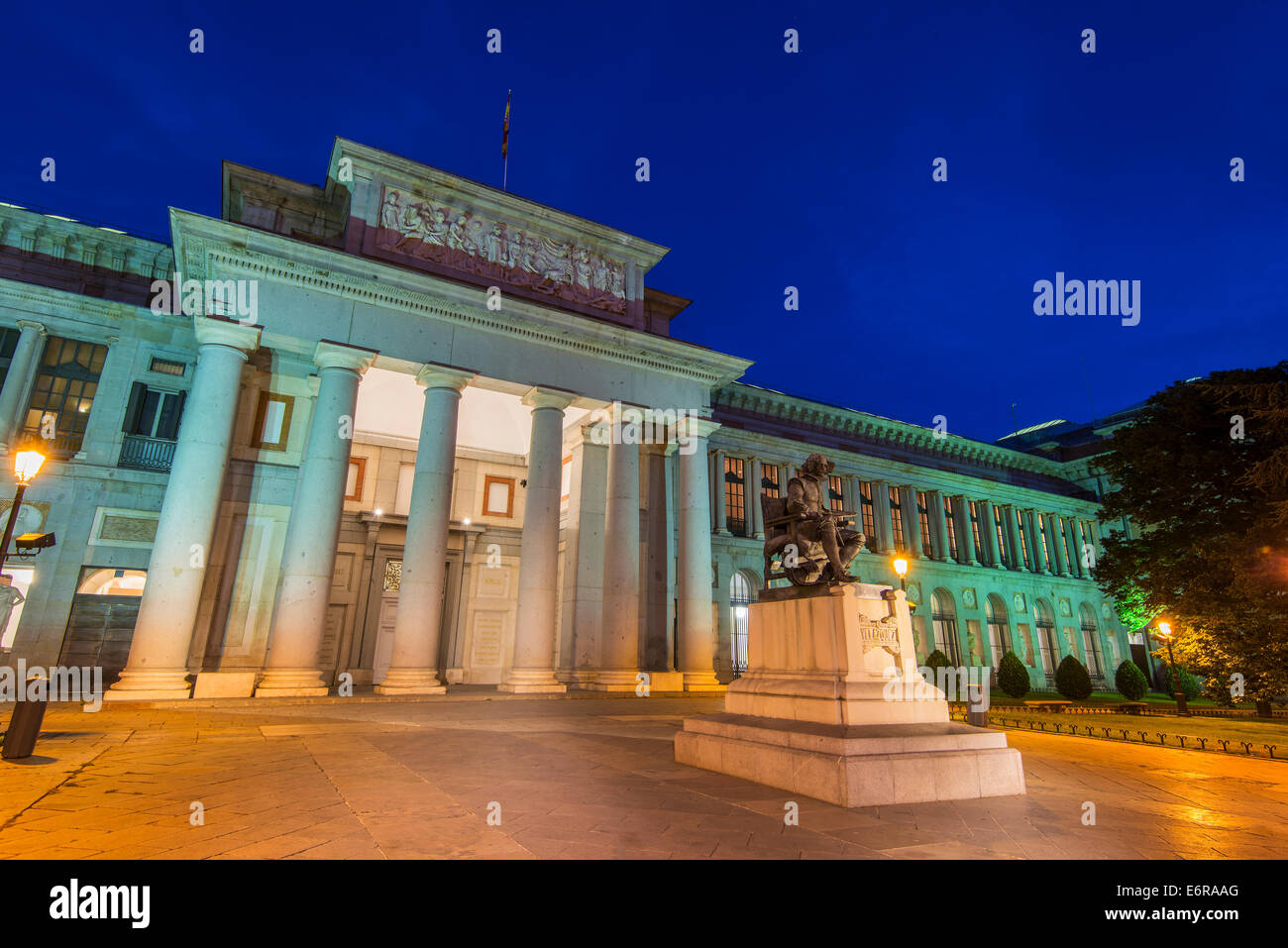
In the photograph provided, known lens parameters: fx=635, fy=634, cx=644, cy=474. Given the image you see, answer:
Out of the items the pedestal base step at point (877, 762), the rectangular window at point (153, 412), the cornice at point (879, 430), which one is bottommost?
the pedestal base step at point (877, 762)

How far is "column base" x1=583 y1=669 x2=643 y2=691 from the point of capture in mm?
19500

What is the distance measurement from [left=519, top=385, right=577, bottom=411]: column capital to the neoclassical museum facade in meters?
0.07

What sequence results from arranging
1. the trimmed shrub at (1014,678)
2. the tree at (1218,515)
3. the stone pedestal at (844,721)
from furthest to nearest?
the trimmed shrub at (1014,678) < the tree at (1218,515) < the stone pedestal at (844,721)

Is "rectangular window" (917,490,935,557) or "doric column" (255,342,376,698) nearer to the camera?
"doric column" (255,342,376,698)

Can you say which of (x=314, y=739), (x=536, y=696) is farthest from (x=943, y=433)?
(x=314, y=739)

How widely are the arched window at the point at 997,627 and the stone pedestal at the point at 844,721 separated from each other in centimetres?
4275

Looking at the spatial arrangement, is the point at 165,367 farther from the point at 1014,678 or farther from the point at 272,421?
the point at 1014,678

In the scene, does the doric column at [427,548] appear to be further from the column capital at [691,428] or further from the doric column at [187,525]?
the column capital at [691,428]

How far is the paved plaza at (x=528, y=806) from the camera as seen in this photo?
Answer: 4551mm

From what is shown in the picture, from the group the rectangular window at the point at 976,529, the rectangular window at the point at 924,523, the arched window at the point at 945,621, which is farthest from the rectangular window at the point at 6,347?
the rectangular window at the point at 976,529

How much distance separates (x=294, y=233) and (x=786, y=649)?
19044 millimetres

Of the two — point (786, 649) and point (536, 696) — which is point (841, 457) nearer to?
point (536, 696)

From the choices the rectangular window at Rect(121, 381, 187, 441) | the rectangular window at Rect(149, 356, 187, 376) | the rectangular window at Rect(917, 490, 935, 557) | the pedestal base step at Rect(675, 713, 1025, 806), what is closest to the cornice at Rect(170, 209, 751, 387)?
the rectangular window at Rect(149, 356, 187, 376)

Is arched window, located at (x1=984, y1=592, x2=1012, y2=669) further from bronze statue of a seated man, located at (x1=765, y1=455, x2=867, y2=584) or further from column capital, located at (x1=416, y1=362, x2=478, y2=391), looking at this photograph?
bronze statue of a seated man, located at (x1=765, y1=455, x2=867, y2=584)
